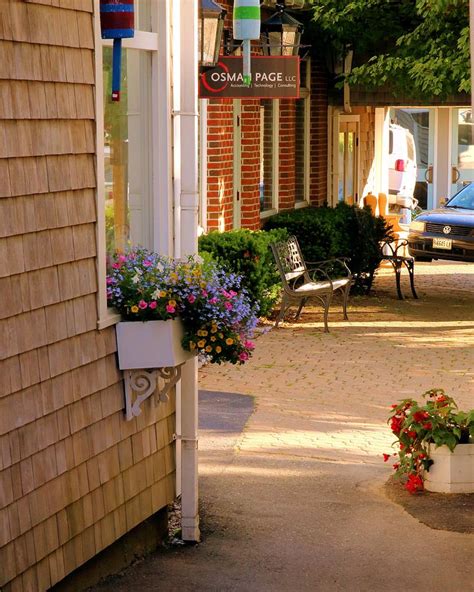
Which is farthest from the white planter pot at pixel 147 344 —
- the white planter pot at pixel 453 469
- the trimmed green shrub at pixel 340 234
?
the trimmed green shrub at pixel 340 234

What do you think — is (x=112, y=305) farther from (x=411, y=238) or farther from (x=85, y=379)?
(x=411, y=238)

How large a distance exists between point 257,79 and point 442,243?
767 cm

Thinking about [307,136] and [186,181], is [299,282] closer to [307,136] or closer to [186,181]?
[307,136]

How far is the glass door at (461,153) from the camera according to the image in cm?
3039

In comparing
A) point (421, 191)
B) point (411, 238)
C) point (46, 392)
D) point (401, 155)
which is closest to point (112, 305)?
point (46, 392)

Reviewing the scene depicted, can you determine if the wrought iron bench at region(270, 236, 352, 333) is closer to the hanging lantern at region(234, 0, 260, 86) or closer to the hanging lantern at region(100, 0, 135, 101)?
the hanging lantern at region(234, 0, 260, 86)

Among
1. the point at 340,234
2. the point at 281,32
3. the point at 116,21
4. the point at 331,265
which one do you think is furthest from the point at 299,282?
the point at 116,21

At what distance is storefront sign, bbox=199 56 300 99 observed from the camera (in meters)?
10.9

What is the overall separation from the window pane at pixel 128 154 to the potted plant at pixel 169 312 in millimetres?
162

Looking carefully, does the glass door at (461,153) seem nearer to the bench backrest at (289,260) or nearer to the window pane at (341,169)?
the window pane at (341,169)

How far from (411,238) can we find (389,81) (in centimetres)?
317

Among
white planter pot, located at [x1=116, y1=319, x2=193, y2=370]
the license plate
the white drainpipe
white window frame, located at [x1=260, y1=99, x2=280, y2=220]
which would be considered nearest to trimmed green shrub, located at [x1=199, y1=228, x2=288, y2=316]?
white window frame, located at [x1=260, y1=99, x2=280, y2=220]

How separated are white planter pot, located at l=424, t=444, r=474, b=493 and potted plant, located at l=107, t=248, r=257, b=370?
6.37ft

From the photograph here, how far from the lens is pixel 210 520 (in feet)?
23.0
